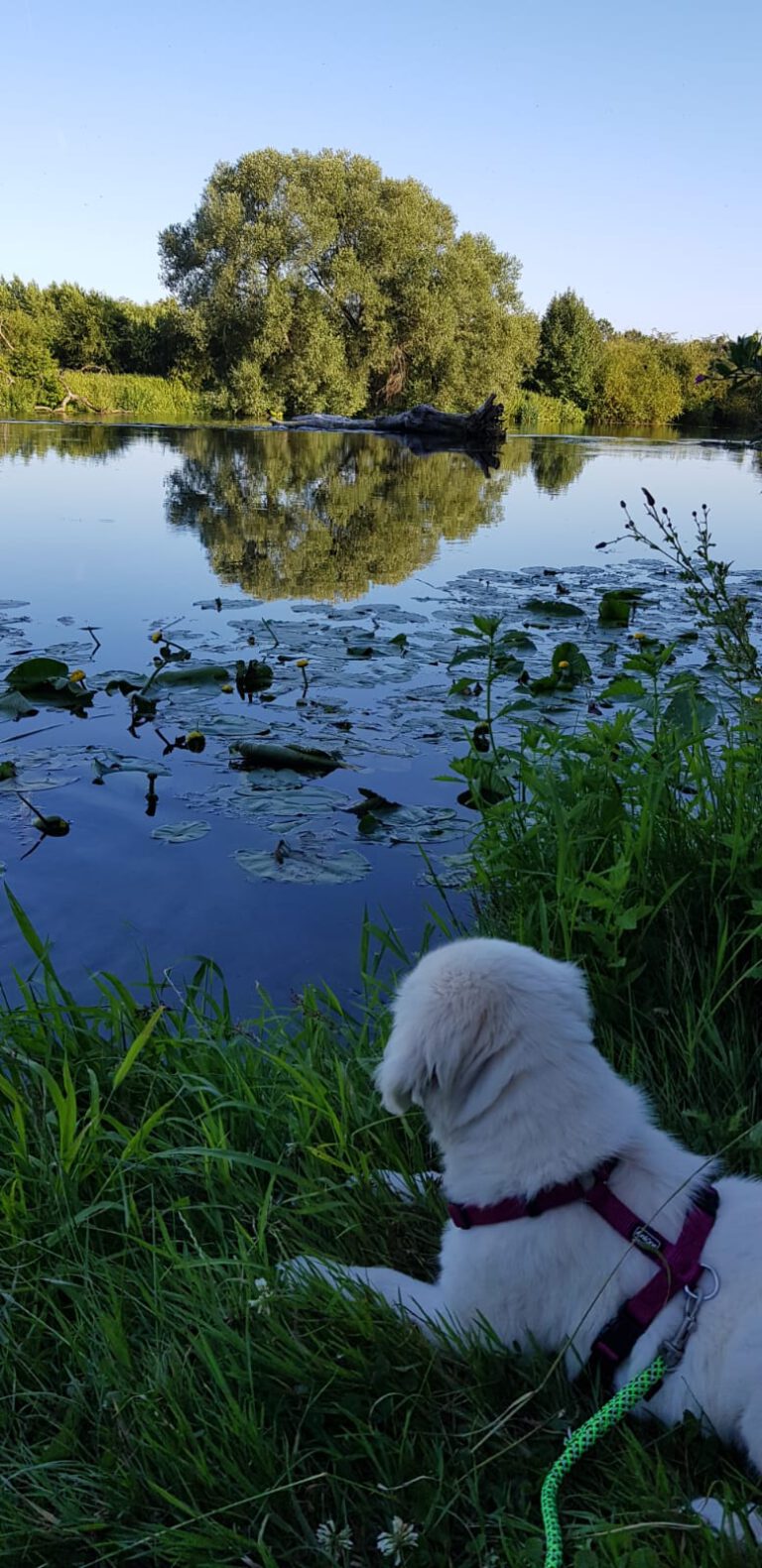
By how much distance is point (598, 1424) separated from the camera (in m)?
1.53

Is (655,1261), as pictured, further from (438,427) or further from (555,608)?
(438,427)

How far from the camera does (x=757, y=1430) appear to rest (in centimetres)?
146

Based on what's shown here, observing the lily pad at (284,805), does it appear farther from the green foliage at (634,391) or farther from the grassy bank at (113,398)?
the green foliage at (634,391)

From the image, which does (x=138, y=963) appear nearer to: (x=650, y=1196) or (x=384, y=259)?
(x=650, y=1196)

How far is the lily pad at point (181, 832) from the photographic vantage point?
4.74 m

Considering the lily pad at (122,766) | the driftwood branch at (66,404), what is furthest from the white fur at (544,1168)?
the driftwood branch at (66,404)

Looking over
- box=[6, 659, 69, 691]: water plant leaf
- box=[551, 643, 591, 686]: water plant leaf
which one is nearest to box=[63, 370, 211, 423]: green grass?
box=[6, 659, 69, 691]: water plant leaf

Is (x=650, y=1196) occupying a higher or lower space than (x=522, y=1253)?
higher

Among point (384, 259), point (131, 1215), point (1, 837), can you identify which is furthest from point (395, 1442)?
point (384, 259)

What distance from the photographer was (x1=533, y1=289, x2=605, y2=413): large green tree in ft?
192

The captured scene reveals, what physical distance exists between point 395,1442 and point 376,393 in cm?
4977

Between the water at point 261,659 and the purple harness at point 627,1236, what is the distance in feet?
6.96

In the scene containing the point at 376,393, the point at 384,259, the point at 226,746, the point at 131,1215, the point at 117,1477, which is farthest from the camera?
the point at 376,393

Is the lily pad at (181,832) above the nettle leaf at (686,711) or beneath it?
Result: beneath
